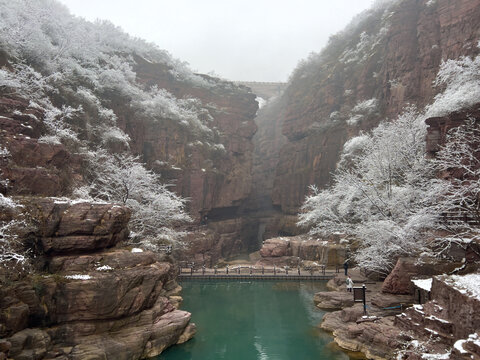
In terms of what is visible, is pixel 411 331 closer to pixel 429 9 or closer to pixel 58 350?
pixel 58 350

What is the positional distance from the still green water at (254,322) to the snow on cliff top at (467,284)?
5.92 m

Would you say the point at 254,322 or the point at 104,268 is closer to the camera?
the point at 104,268

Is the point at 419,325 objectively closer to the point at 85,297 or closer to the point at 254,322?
the point at 254,322

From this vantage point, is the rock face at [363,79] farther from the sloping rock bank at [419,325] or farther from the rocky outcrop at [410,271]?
the sloping rock bank at [419,325]

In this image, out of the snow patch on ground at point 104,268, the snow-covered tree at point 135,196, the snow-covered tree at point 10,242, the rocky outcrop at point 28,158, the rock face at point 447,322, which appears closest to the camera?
the rock face at point 447,322

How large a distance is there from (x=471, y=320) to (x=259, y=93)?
80.3m

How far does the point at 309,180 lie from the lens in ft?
161

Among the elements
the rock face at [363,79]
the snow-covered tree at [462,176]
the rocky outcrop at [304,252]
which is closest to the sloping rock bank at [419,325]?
the snow-covered tree at [462,176]

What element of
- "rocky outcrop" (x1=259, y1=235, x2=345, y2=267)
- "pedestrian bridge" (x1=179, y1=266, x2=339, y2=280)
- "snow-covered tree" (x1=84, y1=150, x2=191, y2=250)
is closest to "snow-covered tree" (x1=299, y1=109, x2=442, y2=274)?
"rocky outcrop" (x1=259, y1=235, x2=345, y2=267)

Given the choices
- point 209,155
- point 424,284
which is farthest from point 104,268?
point 209,155

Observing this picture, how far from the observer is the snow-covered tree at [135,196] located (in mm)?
25703

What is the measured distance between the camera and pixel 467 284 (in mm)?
10859

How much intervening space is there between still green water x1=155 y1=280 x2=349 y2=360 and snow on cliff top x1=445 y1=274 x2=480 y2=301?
19.4ft

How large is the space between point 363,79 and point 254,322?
37372 millimetres
